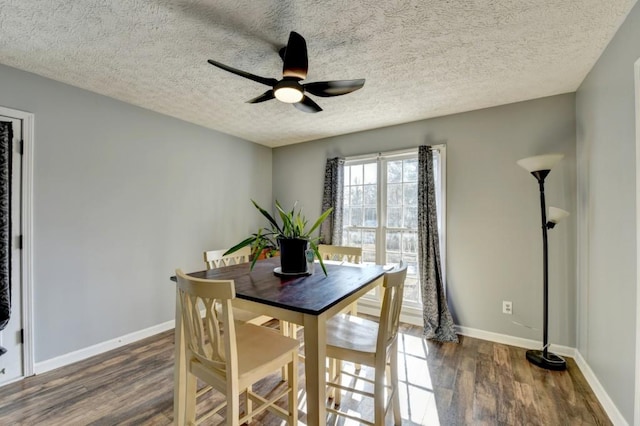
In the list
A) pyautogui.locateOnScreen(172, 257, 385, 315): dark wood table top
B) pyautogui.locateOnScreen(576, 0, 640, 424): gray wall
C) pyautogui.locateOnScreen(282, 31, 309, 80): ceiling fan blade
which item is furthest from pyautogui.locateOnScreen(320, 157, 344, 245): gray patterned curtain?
pyautogui.locateOnScreen(576, 0, 640, 424): gray wall

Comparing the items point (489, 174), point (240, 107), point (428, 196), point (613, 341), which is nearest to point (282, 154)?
point (240, 107)

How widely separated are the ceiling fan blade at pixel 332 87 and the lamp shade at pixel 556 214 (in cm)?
195

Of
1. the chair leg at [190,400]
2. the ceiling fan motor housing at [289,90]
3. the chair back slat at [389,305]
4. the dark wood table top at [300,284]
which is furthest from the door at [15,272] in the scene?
the chair back slat at [389,305]

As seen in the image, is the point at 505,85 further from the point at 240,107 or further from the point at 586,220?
the point at 240,107

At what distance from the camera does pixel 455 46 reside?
1.93 meters

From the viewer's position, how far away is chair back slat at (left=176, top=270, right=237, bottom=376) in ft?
3.93

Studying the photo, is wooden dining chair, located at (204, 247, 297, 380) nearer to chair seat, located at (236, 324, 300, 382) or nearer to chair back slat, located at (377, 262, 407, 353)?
chair seat, located at (236, 324, 300, 382)

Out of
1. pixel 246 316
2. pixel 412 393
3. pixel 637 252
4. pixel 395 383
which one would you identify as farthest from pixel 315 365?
pixel 637 252

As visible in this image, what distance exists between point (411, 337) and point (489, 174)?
6.25 ft

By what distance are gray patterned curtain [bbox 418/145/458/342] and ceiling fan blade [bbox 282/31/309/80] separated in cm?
198

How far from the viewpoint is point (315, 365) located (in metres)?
1.23

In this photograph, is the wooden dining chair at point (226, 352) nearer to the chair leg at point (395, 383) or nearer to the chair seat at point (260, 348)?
the chair seat at point (260, 348)

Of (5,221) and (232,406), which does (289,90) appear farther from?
(5,221)

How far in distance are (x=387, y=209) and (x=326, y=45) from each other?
2205 mm
